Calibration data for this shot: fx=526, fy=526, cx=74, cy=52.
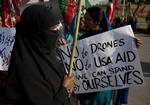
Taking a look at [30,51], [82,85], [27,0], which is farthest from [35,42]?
[27,0]

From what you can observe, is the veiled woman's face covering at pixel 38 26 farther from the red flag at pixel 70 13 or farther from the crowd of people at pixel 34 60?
the red flag at pixel 70 13

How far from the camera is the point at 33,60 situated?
3520mm

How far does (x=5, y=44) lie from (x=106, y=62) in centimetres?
205

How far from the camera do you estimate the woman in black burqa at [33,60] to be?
3512mm

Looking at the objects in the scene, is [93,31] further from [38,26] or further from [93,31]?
[38,26]

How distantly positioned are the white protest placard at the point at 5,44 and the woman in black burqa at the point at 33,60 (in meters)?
3.31

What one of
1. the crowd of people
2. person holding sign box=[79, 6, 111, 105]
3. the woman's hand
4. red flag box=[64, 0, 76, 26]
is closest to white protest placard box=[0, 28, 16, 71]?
red flag box=[64, 0, 76, 26]

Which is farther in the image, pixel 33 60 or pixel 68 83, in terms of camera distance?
pixel 68 83

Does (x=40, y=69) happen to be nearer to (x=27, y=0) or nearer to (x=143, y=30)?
(x=27, y=0)

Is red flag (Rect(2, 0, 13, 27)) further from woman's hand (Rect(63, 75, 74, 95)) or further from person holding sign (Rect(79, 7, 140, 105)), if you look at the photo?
woman's hand (Rect(63, 75, 74, 95))

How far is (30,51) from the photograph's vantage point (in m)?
3.51

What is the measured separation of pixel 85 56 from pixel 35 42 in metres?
2.06

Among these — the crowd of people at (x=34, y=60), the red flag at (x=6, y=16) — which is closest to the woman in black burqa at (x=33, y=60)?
the crowd of people at (x=34, y=60)

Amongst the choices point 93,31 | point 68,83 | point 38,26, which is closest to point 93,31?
point 93,31
